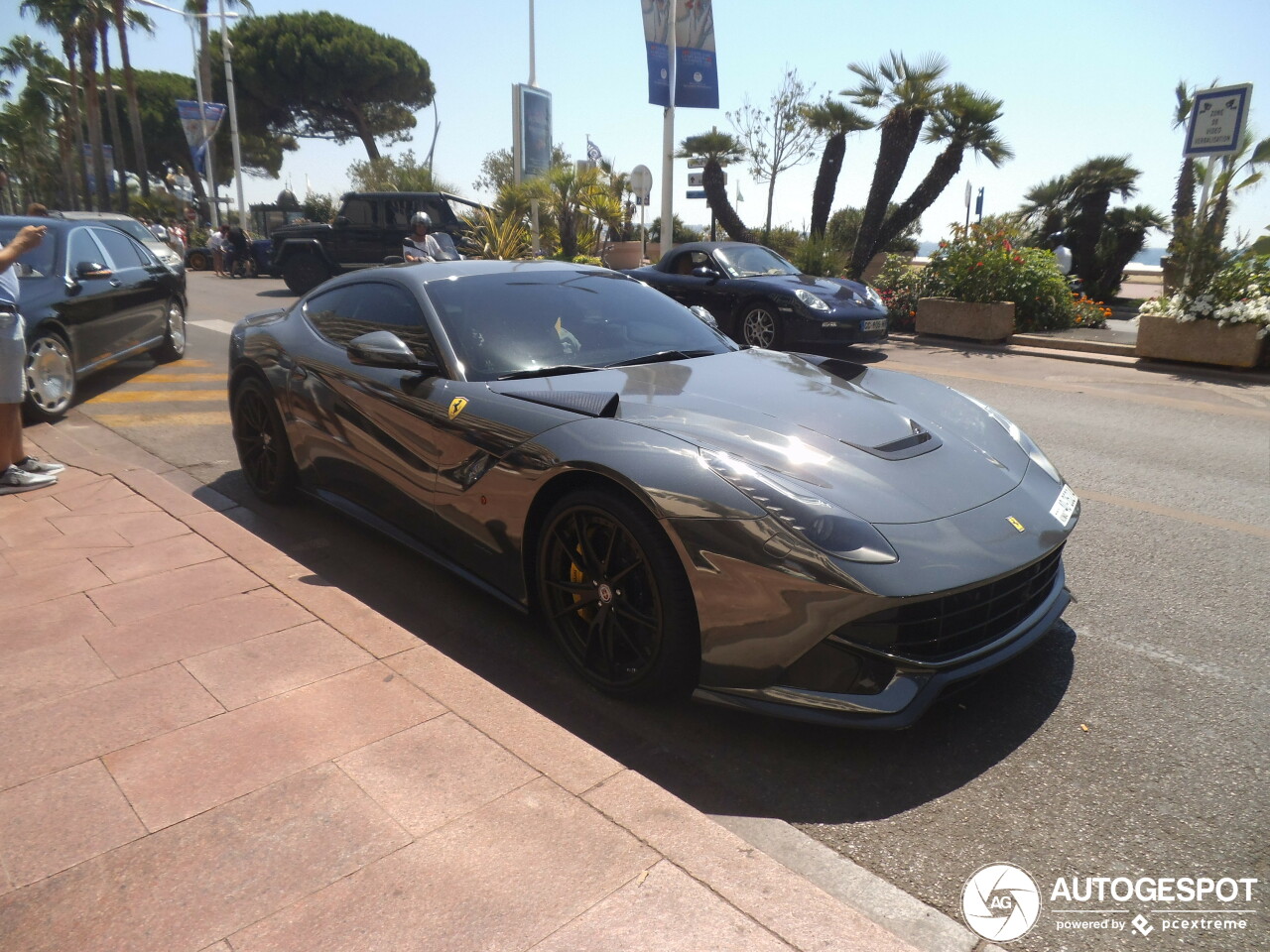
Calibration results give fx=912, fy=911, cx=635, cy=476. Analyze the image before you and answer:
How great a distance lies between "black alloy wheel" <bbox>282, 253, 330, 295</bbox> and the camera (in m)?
19.0

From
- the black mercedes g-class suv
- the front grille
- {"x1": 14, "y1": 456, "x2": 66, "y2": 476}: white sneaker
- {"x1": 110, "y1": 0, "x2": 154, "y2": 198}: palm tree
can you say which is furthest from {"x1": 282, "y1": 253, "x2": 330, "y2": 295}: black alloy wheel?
{"x1": 110, "y1": 0, "x2": 154, "y2": 198}: palm tree

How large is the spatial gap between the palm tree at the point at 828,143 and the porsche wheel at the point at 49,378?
55.3 feet

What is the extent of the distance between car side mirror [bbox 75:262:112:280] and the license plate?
25.0 ft

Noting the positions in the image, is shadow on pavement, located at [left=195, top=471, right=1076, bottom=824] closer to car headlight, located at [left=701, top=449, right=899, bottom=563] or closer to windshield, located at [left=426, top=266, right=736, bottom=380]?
car headlight, located at [left=701, top=449, right=899, bottom=563]

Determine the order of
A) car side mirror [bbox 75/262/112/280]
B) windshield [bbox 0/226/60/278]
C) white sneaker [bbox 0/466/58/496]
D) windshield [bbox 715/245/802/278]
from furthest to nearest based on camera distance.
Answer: windshield [bbox 715/245/802/278] → car side mirror [bbox 75/262/112/280] → windshield [bbox 0/226/60/278] → white sneaker [bbox 0/466/58/496]

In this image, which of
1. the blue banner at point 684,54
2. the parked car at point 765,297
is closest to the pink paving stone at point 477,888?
the parked car at point 765,297

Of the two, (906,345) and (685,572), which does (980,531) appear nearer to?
(685,572)

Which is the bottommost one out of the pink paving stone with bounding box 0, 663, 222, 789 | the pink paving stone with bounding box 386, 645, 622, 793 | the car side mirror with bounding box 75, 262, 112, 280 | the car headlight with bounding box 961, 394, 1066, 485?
the pink paving stone with bounding box 0, 663, 222, 789

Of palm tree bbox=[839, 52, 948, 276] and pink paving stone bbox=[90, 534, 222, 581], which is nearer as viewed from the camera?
pink paving stone bbox=[90, 534, 222, 581]

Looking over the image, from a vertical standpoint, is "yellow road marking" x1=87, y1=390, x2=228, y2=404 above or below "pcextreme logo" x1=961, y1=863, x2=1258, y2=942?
below

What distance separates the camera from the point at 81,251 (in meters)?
7.97

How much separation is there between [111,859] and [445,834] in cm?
75

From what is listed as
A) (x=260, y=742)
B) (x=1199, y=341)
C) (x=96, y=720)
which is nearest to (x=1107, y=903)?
(x=260, y=742)

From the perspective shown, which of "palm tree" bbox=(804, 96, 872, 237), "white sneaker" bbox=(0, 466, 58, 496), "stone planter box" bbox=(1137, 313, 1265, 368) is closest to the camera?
"white sneaker" bbox=(0, 466, 58, 496)
